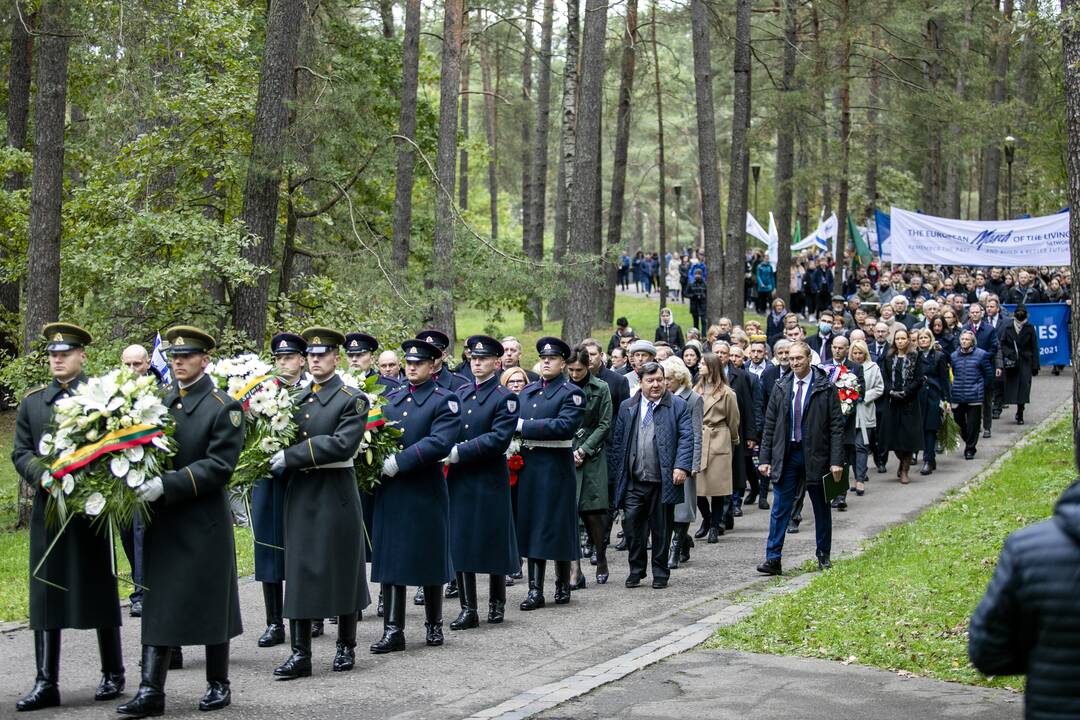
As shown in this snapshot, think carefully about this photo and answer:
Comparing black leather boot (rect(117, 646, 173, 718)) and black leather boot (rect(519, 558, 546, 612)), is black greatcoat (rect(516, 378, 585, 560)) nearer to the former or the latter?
black leather boot (rect(519, 558, 546, 612))

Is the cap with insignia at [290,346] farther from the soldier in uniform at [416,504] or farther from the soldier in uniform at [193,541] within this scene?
the soldier in uniform at [193,541]

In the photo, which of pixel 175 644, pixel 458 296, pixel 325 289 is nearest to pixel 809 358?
pixel 175 644

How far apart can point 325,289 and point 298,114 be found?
2449 mm

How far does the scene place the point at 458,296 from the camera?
2283cm

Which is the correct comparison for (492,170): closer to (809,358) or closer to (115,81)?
(115,81)

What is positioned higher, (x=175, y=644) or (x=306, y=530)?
(x=306, y=530)

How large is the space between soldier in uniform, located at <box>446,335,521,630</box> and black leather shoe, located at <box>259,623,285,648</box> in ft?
4.30

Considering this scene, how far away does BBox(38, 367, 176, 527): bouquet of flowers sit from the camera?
7.55 m

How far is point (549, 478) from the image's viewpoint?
11469 millimetres

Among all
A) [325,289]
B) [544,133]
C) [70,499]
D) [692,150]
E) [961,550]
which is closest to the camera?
[70,499]

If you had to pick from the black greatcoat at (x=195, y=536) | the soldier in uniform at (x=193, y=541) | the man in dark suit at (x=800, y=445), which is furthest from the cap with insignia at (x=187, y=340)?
the man in dark suit at (x=800, y=445)

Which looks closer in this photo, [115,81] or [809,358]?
[809,358]

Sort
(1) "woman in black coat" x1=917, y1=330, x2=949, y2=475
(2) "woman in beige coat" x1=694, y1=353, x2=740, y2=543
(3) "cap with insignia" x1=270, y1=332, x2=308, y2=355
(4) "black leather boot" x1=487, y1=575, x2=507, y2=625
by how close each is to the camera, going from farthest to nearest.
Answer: (1) "woman in black coat" x1=917, y1=330, x2=949, y2=475, (2) "woman in beige coat" x1=694, y1=353, x2=740, y2=543, (4) "black leather boot" x1=487, y1=575, x2=507, y2=625, (3) "cap with insignia" x1=270, y1=332, x2=308, y2=355

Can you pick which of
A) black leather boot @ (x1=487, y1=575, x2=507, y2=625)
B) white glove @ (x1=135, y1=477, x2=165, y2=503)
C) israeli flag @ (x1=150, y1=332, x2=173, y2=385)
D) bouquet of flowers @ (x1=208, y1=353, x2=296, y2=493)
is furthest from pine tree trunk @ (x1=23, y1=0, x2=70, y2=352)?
white glove @ (x1=135, y1=477, x2=165, y2=503)
